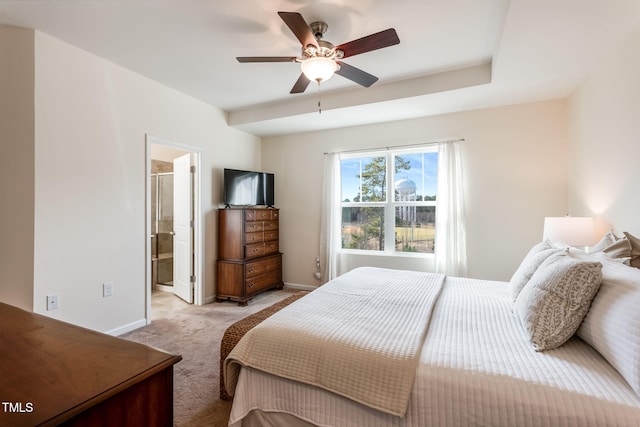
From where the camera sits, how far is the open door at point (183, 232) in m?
3.95

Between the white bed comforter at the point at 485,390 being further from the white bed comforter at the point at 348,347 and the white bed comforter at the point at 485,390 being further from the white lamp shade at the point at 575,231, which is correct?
the white lamp shade at the point at 575,231

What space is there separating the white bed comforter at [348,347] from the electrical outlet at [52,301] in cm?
194

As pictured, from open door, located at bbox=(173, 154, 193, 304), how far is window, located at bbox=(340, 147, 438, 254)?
85.6 inches

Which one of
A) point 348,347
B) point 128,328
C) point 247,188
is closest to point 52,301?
point 128,328

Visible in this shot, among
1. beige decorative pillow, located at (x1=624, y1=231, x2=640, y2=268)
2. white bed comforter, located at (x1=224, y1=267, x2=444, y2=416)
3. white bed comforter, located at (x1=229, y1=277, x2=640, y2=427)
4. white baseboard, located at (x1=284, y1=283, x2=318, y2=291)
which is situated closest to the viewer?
white bed comforter, located at (x1=229, y1=277, x2=640, y2=427)

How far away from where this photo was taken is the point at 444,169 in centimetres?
374

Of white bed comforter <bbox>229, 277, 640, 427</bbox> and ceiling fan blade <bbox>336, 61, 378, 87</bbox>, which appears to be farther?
ceiling fan blade <bbox>336, 61, 378, 87</bbox>

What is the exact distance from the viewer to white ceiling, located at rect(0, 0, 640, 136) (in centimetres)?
205

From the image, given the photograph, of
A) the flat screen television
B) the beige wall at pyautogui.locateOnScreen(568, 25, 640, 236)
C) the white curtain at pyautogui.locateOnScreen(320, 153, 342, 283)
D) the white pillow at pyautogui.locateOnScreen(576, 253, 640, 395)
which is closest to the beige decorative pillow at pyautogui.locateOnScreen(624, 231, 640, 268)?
the beige wall at pyautogui.locateOnScreen(568, 25, 640, 236)

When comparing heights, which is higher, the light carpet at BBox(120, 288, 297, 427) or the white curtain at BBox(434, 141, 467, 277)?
the white curtain at BBox(434, 141, 467, 277)

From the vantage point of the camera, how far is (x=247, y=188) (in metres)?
4.32

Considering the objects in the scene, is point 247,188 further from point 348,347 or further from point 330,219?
point 348,347

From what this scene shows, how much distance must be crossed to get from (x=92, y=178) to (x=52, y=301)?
3.61ft

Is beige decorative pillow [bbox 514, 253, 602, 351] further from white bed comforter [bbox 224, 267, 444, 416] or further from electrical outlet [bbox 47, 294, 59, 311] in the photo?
electrical outlet [bbox 47, 294, 59, 311]
